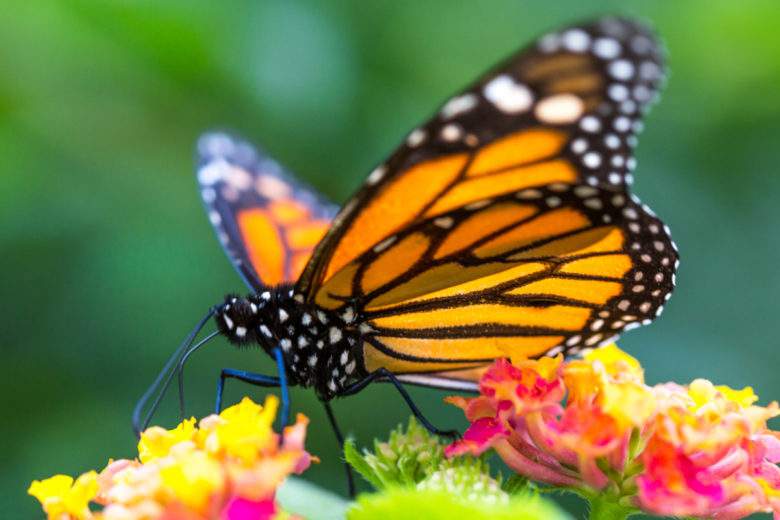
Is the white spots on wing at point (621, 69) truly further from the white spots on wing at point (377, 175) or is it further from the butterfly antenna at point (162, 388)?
the butterfly antenna at point (162, 388)

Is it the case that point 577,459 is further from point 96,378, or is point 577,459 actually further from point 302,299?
point 96,378

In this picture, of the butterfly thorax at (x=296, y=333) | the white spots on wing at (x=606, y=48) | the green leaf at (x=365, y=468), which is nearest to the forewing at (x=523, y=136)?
the white spots on wing at (x=606, y=48)

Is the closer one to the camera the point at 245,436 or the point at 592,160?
the point at 245,436

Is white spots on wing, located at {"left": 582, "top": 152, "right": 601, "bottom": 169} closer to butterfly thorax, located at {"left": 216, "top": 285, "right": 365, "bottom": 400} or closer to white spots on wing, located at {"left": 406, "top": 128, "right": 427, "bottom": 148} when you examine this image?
white spots on wing, located at {"left": 406, "top": 128, "right": 427, "bottom": 148}

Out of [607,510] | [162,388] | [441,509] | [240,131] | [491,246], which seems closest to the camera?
[441,509]

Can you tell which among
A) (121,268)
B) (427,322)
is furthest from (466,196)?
(121,268)

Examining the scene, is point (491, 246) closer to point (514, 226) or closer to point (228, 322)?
point (514, 226)

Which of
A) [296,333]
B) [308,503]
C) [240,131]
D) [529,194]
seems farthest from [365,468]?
[240,131]
